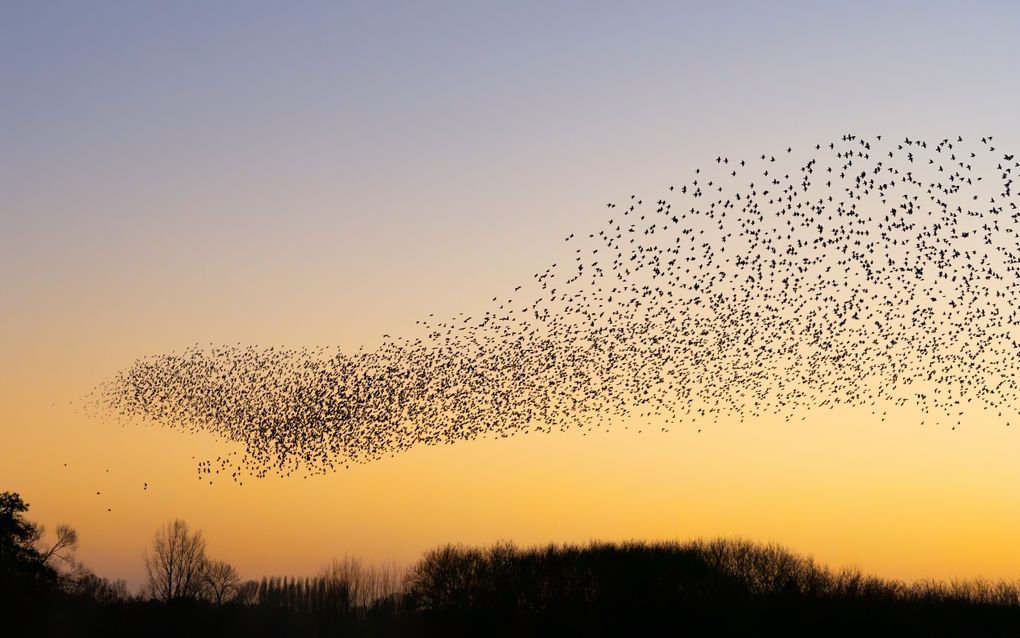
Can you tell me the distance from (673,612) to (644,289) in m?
41.8

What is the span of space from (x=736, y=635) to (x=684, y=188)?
49.7 m

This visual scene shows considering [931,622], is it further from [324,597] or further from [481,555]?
[324,597]

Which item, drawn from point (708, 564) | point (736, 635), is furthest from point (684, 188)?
point (708, 564)

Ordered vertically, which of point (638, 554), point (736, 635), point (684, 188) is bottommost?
point (736, 635)

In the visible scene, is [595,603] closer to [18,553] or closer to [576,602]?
[576,602]

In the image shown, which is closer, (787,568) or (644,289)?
(644,289)

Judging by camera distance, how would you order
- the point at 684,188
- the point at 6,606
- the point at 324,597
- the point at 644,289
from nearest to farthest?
the point at 684,188 → the point at 644,289 → the point at 6,606 → the point at 324,597

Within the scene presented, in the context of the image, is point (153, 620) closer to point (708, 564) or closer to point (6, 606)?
point (6, 606)

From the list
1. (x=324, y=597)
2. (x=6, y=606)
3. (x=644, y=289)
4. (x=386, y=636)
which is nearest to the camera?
(x=644, y=289)

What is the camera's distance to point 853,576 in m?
77.8

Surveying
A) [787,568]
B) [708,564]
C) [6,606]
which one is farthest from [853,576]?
[6,606]

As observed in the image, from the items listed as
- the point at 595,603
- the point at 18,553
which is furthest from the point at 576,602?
the point at 18,553

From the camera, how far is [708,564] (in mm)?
77625

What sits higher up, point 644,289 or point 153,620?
point 644,289
